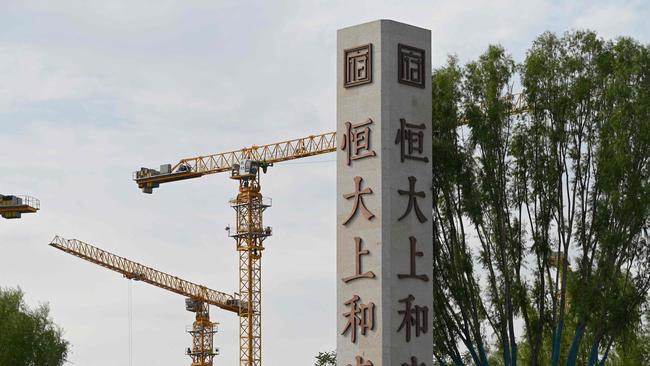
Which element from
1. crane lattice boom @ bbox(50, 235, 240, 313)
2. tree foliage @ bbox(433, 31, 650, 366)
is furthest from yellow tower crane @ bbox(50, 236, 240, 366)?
tree foliage @ bbox(433, 31, 650, 366)

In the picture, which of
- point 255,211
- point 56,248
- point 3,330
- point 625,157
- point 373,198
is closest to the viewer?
point 373,198

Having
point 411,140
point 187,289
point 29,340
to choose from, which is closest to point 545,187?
point 411,140

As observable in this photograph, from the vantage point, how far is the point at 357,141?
131 feet

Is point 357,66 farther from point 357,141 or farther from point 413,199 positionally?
point 413,199

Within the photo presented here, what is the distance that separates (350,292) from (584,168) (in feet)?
37.2

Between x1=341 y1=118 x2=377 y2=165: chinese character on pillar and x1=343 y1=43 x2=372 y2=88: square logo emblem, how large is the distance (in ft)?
3.71

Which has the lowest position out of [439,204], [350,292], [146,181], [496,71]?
[350,292]

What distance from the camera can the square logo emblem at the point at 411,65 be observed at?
132 feet

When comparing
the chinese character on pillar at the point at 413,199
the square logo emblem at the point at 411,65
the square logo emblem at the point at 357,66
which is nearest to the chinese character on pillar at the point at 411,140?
the chinese character on pillar at the point at 413,199

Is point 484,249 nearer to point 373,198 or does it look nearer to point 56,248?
point 373,198

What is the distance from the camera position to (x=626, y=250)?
1864 inches

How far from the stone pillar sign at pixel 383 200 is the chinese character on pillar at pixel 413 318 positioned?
1.0 inches

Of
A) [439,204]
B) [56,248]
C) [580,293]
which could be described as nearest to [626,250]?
[580,293]

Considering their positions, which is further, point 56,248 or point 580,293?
point 56,248
